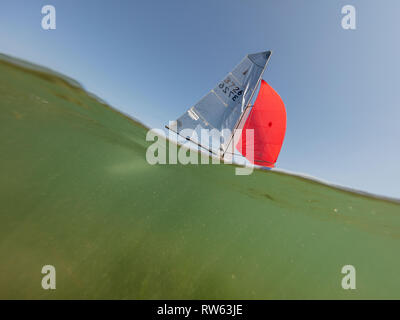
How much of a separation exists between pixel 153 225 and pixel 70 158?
6010 mm

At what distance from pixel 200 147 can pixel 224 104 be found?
253 centimetres

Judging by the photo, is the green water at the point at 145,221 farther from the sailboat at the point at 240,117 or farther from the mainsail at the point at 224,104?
the mainsail at the point at 224,104

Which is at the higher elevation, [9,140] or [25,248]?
[9,140]

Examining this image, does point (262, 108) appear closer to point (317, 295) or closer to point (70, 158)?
point (317, 295)

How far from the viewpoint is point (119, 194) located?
5.61 metres

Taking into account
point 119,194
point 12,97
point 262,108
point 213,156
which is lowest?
point 119,194

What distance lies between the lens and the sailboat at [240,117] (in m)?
7.24

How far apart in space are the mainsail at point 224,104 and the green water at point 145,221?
2.01 meters

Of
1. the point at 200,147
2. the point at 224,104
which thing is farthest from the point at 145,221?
the point at 224,104

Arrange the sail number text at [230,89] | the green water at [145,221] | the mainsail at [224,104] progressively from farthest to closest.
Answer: the sail number text at [230,89] < the mainsail at [224,104] < the green water at [145,221]

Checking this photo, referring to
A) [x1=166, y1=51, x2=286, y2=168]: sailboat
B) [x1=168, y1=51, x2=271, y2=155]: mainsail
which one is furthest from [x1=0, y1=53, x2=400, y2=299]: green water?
[x1=168, y1=51, x2=271, y2=155]: mainsail

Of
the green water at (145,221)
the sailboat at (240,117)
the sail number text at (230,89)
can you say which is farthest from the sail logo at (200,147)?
the sail number text at (230,89)

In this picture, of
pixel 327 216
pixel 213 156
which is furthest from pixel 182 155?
pixel 327 216

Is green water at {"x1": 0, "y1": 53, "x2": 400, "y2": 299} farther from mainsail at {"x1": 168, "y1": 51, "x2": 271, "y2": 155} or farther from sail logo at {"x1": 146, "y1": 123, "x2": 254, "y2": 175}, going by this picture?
mainsail at {"x1": 168, "y1": 51, "x2": 271, "y2": 155}
